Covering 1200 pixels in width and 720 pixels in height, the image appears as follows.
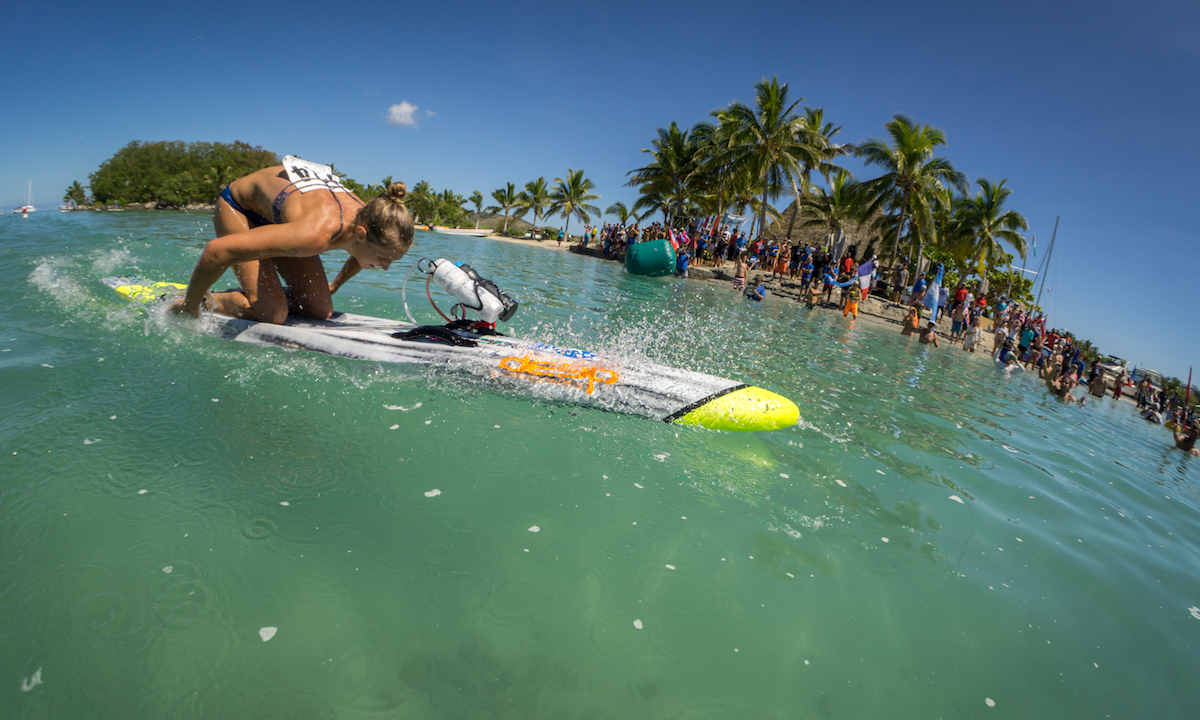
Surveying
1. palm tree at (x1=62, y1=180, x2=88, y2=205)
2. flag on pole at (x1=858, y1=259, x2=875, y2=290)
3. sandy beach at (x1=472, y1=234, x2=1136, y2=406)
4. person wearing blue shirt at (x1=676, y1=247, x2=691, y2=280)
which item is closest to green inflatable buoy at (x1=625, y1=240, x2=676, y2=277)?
person wearing blue shirt at (x1=676, y1=247, x2=691, y2=280)

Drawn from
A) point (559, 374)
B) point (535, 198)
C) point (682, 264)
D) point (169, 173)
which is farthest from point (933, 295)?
point (169, 173)

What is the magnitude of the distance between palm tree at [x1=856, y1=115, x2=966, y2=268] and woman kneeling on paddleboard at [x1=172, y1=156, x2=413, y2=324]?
25.1m

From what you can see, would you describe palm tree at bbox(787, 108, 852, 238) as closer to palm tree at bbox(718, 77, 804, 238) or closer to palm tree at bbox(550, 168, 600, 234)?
palm tree at bbox(718, 77, 804, 238)

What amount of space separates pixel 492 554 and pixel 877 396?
5793 millimetres

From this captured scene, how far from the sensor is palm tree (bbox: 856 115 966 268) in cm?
2239

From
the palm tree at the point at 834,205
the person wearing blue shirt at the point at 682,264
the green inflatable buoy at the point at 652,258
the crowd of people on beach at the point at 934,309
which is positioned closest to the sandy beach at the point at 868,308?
the crowd of people on beach at the point at 934,309

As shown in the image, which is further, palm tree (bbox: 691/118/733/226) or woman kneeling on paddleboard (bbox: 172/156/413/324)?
palm tree (bbox: 691/118/733/226)

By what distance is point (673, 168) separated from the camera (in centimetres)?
3225

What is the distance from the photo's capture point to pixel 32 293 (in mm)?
5609

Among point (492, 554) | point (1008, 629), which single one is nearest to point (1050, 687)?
point (1008, 629)

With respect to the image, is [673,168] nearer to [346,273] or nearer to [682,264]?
[682,264]

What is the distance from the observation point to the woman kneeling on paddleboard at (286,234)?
11.5ft

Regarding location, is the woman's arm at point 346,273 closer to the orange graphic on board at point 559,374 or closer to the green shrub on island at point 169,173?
the orange graphic on board at point 559,374

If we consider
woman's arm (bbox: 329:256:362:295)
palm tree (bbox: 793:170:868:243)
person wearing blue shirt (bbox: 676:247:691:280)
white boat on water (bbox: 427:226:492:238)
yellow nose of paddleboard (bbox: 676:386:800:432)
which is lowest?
Answer: yellow nose of paddleboard (bbox: 676:386:800:432)
